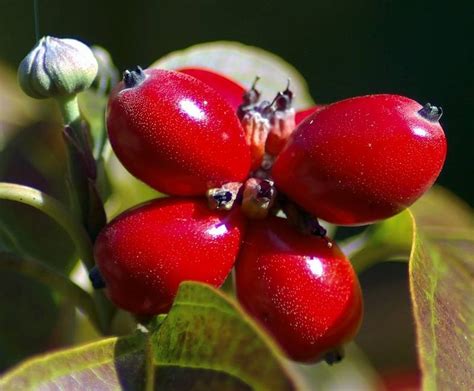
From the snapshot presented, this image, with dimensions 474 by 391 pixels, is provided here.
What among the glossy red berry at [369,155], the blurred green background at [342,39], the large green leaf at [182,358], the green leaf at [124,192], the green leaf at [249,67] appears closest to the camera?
the large green leaf at [182,358]

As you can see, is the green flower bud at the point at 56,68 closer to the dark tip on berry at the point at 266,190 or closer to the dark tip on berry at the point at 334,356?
the dark tip on berry at the point at 266,190

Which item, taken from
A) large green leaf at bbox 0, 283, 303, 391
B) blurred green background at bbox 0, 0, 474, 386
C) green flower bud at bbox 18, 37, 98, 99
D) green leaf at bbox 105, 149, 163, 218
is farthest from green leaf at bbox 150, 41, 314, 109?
blurred green background at bbox 0, 0, 474, 386

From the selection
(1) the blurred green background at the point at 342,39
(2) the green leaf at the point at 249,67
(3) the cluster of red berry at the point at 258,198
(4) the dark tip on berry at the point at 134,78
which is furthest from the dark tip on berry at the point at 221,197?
(1) the blurred green background at the point at 342,39

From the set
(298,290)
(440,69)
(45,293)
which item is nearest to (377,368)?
(45,293)

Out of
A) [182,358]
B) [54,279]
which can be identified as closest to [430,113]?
[182,358]

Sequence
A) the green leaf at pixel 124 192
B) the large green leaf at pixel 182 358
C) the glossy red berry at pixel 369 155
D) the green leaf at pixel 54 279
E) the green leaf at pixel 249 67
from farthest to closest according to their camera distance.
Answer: the green leaf at pixel 249 67 < the green leaf at pixel 124 192 < the green leaf at pixel 54 279 < the glossy red berry at pixel 369 155 < the large green leaf at pixel 182 358

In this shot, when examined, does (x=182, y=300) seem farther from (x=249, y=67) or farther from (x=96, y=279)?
(x=249, y=67)

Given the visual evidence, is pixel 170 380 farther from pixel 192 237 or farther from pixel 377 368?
pixel 377 368
